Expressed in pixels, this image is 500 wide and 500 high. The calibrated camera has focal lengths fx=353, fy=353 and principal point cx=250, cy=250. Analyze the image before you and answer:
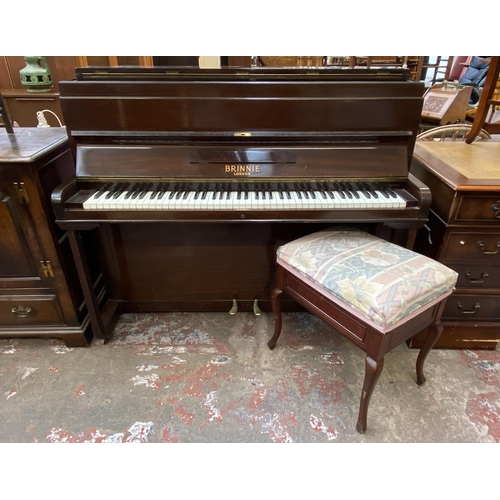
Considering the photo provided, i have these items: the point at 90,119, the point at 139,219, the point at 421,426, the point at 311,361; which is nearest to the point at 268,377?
the point at 311,361

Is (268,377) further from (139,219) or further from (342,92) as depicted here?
(342,92)

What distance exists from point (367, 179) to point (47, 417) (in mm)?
1661

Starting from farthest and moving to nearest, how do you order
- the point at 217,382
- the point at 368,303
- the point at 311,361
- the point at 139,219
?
the point at 311,361 < the point at 217,382 < the point at 139,219 < the point at 368,303

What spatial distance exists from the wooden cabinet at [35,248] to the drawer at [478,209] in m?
1.73

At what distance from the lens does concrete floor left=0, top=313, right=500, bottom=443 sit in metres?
1.39

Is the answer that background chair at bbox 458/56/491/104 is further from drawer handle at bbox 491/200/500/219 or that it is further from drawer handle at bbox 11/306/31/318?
drawer handle at bbox 11/306/31/318

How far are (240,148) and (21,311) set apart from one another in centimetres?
131

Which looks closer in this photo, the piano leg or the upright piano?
the upright piano

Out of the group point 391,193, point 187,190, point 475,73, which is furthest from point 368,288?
point 475,73

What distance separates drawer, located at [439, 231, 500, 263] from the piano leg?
1575mm

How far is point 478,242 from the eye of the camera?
1.51 metres

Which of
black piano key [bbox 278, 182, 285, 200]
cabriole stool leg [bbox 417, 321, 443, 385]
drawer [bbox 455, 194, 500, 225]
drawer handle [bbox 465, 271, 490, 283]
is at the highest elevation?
black piano key [bbox 278, 182, 285, 200]

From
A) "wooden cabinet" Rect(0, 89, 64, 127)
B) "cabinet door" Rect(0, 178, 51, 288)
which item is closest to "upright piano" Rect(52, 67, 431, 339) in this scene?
"cabinet door" Rect(0, 178, 51, 288)

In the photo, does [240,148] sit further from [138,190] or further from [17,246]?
[17,246]
